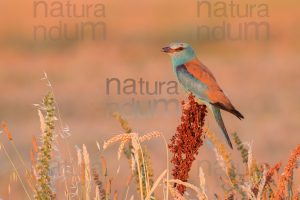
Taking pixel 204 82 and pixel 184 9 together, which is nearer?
pixel 204 82

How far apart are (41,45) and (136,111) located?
8.62 m

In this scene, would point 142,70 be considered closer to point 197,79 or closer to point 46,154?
point 197,79

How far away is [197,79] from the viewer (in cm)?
758

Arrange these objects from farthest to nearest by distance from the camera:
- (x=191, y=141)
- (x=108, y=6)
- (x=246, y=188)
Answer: (x=108, y=6) < (x=191, y=141) < (x=246, y=188)

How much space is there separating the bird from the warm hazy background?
484cm

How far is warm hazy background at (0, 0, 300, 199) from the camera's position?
17.8m

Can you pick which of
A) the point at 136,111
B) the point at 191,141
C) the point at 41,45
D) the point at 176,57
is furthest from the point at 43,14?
the point at 191,141

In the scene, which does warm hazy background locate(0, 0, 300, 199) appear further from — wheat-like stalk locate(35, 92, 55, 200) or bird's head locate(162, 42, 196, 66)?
wheat-like stalk locate(35, 92, 55, 200)

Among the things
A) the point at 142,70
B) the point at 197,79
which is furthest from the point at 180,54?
the point at 142,70

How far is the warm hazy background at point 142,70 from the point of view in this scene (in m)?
17.8

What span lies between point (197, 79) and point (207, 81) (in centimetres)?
6

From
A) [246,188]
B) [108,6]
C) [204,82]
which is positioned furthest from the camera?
[108,6]

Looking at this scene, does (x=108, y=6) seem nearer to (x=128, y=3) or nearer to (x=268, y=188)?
(x=128, y=3)

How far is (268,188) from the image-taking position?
6156 millimetres
